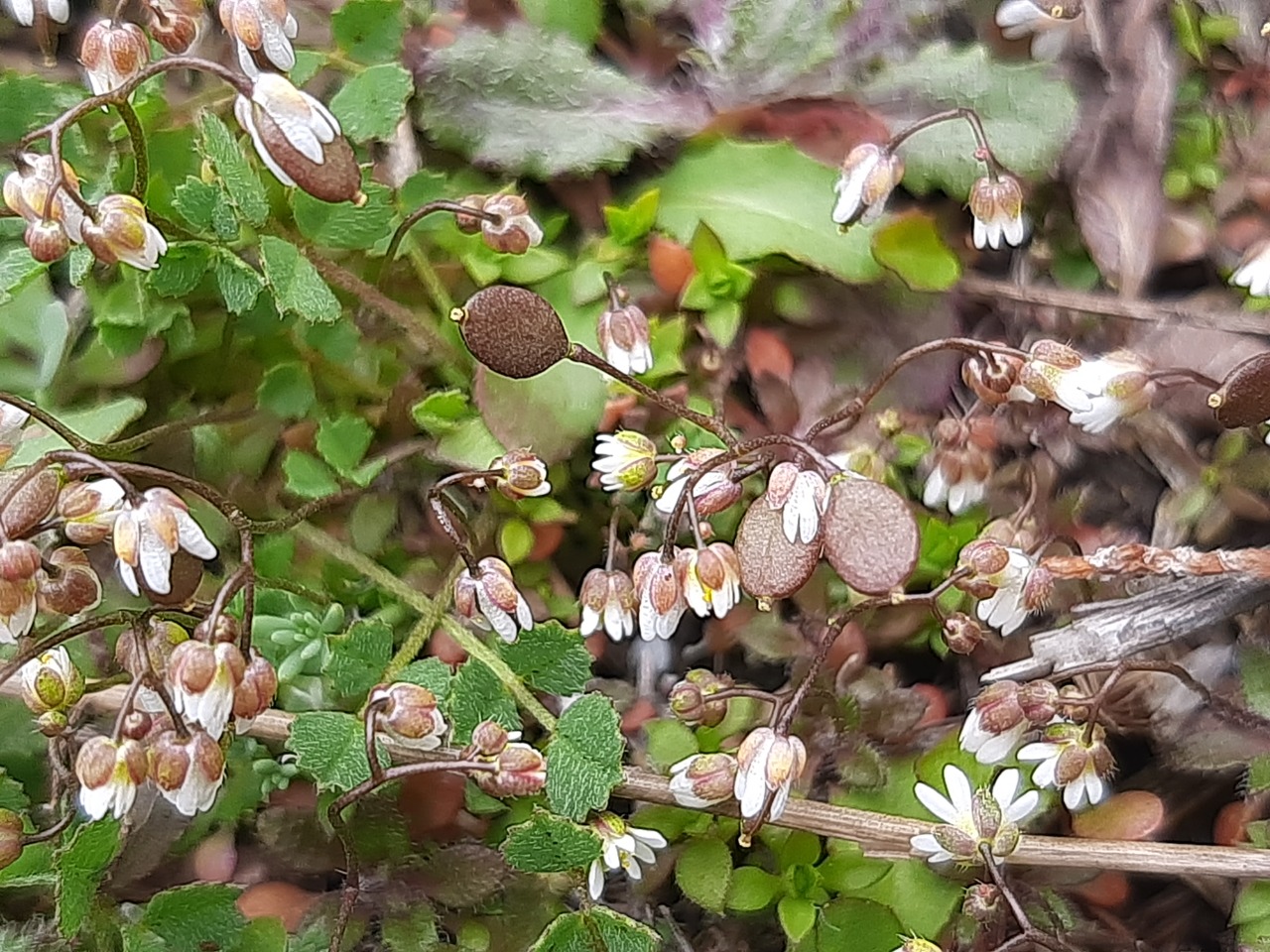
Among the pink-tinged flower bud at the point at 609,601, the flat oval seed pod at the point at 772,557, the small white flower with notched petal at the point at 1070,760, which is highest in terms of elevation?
the flat oval seed pod at the point at 772,557

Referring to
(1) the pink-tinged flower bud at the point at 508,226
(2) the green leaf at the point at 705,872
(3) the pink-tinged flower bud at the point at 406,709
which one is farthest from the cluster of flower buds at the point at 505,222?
(2) the green leaf at the point at 705,872

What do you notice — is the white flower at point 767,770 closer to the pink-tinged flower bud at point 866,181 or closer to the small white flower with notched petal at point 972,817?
the small white flower with notched petal at point 972,817

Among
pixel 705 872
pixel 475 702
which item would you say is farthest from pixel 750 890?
pixel 475 702

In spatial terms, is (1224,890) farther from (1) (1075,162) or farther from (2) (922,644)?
(1) (1075,162)

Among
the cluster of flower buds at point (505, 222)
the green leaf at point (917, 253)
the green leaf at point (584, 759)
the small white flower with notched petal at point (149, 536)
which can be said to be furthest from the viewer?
the green leaf at point (917, 253)

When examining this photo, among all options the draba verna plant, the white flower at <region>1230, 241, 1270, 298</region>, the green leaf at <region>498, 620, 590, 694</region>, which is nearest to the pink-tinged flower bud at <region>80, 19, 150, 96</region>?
the draba verna plant

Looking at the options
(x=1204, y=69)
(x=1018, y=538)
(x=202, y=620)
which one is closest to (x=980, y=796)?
(x=1018, y=538)

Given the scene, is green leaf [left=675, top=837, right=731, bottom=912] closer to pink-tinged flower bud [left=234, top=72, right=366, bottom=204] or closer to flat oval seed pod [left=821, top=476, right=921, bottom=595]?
flat oval seed pod [left=821, top=476, right=921, bottom=595]

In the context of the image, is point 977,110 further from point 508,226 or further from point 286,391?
point 286,391
